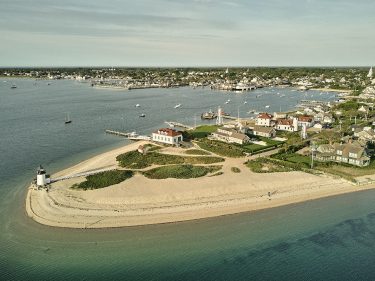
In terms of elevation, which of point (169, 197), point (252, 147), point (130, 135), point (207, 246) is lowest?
point (207, 246)

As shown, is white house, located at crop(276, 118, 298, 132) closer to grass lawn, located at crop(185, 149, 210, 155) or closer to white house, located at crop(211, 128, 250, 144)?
white house, located at crop(211, 128, 250, 144)

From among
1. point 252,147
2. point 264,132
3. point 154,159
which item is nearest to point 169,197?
point 154,159

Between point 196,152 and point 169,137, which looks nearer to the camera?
point 196,152

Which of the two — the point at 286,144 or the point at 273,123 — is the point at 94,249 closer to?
the point at 286,144

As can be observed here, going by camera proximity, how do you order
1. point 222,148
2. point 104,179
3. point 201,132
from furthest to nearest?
point 201,132, point 222,148, point 104,179

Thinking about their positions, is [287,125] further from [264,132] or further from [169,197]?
[169,197]

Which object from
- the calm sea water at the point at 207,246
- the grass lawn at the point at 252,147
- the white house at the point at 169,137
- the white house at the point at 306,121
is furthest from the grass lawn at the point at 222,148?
the white house at the point at 306,121

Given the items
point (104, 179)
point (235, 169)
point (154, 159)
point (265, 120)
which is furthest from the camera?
point (265, 120)

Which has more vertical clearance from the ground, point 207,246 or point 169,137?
point 169,137
